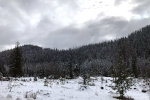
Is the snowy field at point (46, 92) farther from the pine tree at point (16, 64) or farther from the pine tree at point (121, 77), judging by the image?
the pine tree at point (16, 64)

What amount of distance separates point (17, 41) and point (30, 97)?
4415 cm

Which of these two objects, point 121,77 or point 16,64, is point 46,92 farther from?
point 16,64

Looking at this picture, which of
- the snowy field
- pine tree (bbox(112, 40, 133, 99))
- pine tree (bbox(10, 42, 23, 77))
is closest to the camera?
the snowy field

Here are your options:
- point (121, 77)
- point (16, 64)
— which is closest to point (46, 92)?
point (121, 77)

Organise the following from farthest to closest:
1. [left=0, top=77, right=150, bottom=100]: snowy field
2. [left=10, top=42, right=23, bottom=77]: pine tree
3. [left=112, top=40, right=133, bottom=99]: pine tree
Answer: [left=10, top=42, right=23, bottom=77]: pine tree → [left=112, top=40, right=133, bottom=99]: pine tree → [left=0, top=77, right=150, bottom=100]: snowy field

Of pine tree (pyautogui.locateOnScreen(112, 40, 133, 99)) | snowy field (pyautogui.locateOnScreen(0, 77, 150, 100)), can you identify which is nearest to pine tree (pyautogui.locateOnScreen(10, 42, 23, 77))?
snowy field (pyautogui.locateOnScreen(0, 77, 150, 100))

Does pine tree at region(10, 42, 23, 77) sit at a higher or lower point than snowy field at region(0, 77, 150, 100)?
higher

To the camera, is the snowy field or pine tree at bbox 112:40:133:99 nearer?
the snowy field

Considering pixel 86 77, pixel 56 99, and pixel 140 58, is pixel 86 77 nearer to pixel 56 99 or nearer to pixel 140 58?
pixel 56 99

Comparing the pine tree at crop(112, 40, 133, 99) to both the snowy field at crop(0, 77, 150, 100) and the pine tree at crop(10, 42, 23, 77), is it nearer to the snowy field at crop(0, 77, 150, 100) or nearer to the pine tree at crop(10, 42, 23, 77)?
the snowy field at crop(0, 77, 150, 100)

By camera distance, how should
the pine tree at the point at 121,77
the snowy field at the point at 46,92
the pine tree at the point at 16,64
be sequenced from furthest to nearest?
the pine tree at the point at 16,64, the pine tree at the point at 121,77, the snowy field at the point at 46,92

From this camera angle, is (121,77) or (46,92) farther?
(121,77)

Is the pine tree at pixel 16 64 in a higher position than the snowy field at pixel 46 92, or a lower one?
higher

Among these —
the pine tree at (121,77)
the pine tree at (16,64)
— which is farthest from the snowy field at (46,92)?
the pine tree at (16,64)
